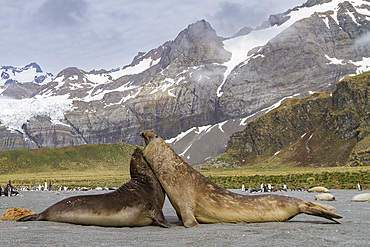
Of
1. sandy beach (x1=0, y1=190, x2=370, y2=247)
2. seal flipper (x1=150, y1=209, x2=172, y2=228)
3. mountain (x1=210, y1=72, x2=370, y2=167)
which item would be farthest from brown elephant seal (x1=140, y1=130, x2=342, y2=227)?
mountain (x1=210, y1=72, x2=370, y2=167)

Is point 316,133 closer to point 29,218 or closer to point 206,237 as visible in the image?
point 29,218

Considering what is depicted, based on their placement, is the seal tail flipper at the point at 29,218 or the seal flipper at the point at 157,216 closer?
the seal flipper at the point at 157,216

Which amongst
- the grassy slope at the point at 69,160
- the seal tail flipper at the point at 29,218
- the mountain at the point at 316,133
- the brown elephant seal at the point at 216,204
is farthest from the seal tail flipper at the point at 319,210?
the grassy slope at the point at 69,160

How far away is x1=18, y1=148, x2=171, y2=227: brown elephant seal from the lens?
416 inches

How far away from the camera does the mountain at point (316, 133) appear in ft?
424

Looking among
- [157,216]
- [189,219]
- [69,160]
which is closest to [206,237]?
[189,219]

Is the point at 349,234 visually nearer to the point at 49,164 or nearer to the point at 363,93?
the point at 363,93

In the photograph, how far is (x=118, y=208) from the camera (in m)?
10.7

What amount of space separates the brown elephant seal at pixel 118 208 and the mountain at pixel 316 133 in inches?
4238

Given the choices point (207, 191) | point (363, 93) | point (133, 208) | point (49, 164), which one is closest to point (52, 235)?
point (133, 208)

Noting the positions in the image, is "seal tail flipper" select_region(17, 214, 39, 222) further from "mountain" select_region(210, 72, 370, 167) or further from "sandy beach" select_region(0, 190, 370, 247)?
"mountain" select_region(210, 72, 370, 167)

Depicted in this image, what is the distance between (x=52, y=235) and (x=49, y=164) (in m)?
157

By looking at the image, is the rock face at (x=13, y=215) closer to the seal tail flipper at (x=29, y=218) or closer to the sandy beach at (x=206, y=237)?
the seal tail flipper at (x=29, y=218)

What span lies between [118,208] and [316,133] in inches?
6276
